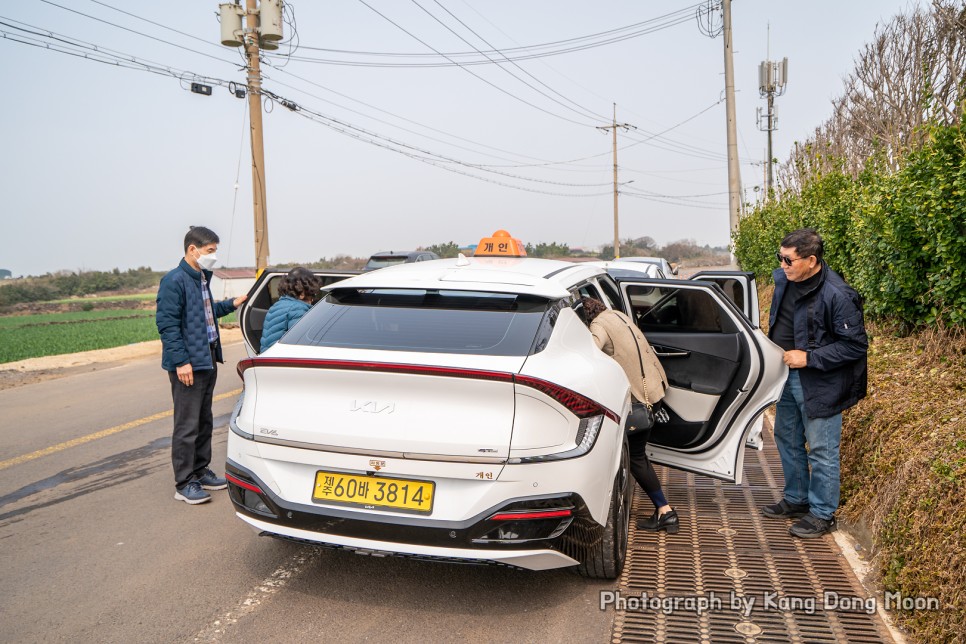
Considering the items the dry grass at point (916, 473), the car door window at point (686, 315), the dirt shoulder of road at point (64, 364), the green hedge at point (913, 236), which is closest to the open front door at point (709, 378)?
the car door window at point (686, 315)

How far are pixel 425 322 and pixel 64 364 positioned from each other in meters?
14.5

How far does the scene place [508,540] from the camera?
3.18 metres

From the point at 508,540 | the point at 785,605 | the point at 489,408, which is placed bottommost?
the point at 785,605

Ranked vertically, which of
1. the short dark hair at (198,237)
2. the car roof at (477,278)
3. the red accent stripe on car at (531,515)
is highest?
the short dark hair at (198,237)

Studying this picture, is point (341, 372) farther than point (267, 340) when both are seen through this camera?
No

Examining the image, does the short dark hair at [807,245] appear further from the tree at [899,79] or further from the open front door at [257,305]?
the tree at [899,79]

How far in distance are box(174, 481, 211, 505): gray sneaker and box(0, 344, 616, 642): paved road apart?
0.19 ft

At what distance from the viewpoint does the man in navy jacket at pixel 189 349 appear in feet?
17.1

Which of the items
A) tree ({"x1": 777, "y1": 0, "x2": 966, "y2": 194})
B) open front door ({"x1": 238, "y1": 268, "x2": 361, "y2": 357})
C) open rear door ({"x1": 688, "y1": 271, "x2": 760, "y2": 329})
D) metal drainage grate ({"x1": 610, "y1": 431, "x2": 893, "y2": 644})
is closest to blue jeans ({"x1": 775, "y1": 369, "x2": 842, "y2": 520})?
metal drainage grate ({"x1": 610, "y1": 431, "x2": 893, "y2": 644})

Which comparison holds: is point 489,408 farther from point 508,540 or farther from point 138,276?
point 138,276

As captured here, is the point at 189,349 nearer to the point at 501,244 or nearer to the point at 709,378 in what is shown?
the point at 709,378

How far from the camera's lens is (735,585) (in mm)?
3859

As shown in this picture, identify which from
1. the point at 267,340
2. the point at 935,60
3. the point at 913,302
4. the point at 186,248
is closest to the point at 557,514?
the point at 267,340

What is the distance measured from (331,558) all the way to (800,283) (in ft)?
10.9
